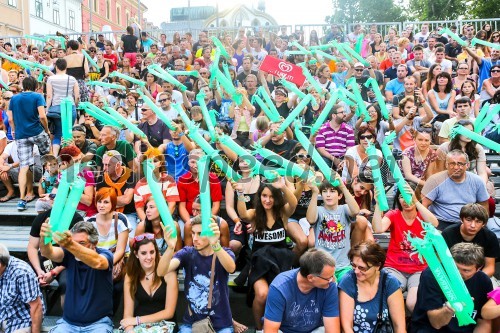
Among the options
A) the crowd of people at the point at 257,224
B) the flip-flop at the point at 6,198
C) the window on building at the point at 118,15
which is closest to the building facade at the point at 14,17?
the window on building at the point at 118,15

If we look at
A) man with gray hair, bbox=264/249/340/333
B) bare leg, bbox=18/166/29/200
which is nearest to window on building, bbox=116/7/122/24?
bare leg, bbox=18/166/29/200

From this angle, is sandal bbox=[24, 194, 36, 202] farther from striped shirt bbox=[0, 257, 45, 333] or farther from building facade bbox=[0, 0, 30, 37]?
building facade bbox=[0, 0, 30, 37]

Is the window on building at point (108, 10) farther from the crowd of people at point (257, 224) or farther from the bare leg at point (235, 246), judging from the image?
the bare leg at point (235, 246)

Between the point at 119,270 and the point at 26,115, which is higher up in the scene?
the point at 26,115

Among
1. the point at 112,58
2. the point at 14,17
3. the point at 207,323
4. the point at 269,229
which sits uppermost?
the point at 14,17

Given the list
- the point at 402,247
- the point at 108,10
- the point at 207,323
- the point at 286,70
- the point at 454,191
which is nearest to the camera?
the point at 207,323

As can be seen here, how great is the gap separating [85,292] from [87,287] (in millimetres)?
43

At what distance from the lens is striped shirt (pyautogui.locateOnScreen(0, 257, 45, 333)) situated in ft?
14.9

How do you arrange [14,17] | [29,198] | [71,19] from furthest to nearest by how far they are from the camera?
[71,19], [14,17], [29,198]

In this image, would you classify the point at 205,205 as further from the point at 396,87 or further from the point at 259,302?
the point at 396,87

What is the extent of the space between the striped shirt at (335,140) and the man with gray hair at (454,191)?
1.81 m

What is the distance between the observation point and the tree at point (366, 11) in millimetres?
44938

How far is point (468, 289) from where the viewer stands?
12.9ft

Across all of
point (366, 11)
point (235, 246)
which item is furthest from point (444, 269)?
point (366, 11)
